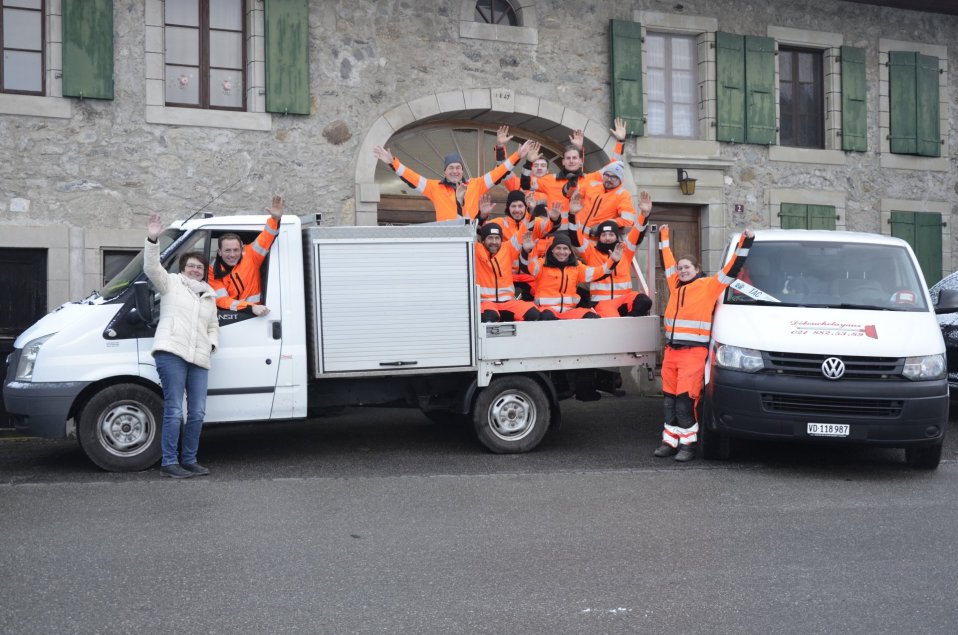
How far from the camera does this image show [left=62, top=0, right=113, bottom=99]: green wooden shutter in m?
12.4

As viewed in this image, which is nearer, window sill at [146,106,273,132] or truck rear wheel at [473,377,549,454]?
truck rear wheel at [473,377,549,454]

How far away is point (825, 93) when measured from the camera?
16312 millimetres

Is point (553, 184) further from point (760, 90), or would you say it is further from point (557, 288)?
point (760, 90)

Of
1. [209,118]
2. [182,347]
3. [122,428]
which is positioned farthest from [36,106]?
[182,347]

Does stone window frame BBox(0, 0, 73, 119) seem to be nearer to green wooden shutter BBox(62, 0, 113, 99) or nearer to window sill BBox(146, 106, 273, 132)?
green wooden shutter BBox(62, 0, 113, 99)

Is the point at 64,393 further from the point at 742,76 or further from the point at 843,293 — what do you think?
the point at 742,76

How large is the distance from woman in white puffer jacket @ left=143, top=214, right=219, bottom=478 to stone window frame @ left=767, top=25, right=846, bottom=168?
33.4 feet

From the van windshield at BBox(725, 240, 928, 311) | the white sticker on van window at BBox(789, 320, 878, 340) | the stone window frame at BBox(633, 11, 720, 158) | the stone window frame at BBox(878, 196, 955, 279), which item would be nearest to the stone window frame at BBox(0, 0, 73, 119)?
→ the stone window frame at BBox(633, 11, 720, 158)

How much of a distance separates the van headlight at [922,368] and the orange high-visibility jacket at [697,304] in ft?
4.86

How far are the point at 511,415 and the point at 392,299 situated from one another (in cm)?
143

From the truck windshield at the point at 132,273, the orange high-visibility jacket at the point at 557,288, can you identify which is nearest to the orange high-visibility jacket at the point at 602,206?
the orange high-visibility jacket at the point at 557,288

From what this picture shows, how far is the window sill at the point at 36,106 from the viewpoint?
1219 cm

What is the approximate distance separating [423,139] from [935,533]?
9624 mm

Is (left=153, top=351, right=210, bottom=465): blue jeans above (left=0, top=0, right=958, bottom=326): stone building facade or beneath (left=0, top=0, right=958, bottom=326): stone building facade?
beneath
